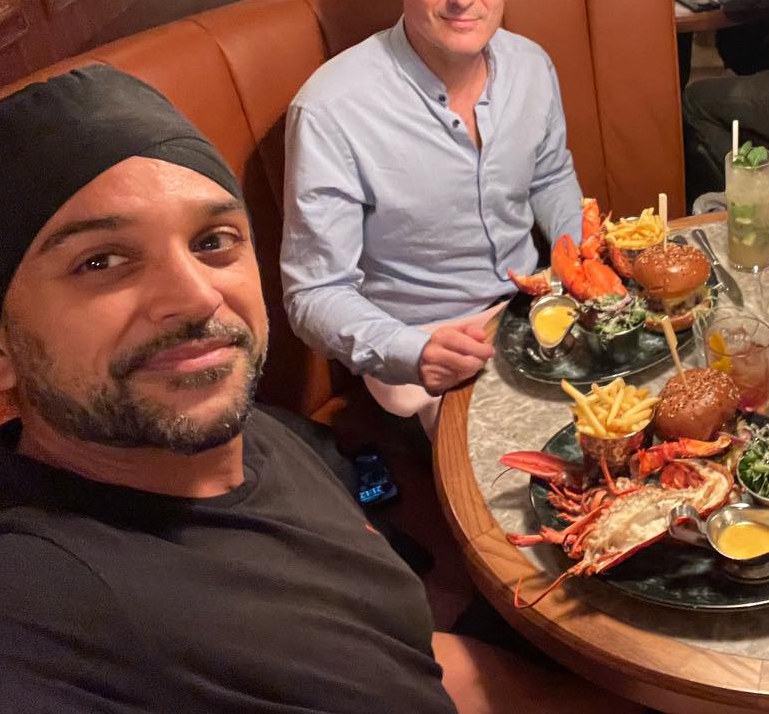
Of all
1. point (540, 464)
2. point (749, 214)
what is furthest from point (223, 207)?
point (749, 214)

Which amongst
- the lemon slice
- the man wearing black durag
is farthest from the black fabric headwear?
the lemon slice

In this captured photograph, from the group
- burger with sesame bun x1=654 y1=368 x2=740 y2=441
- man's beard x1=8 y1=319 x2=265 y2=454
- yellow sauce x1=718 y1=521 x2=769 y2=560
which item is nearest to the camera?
man's beard x1=8 y1=319 x2=265 y2=454

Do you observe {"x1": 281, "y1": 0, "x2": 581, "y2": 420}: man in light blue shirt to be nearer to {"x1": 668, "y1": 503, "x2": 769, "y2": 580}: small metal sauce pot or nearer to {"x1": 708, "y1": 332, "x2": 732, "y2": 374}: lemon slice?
{"x1": 708, "y1": 332, "x2": 732, "y2": 374}: lemon slice

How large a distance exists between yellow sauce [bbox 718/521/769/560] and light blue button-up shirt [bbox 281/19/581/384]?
2.21ft

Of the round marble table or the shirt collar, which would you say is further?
the shirt collar

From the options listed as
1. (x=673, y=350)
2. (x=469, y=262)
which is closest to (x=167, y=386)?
(x=673, y=350)

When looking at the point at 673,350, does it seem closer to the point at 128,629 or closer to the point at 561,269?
the point at 561,269

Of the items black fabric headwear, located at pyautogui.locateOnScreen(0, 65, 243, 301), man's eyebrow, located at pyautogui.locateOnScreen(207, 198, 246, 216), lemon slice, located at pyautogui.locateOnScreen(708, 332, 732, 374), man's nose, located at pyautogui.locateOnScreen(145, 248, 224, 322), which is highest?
black fabric headwear, located at pyautogui.locateOnScreen(0, 65, 243, 301)

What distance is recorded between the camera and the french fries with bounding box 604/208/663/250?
1459mm

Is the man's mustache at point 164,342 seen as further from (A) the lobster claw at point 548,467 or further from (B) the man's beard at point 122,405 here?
(A) the lobster claw at point 548,467

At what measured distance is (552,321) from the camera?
4.76 ft

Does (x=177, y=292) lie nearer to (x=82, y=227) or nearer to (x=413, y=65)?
(x=82, y=227)

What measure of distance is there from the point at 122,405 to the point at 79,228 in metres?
0.18

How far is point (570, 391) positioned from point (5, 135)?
2.39 ft
